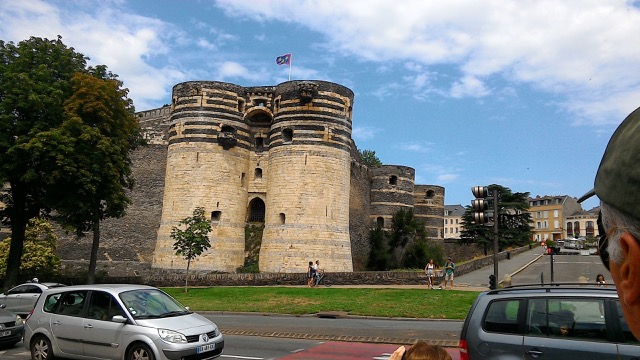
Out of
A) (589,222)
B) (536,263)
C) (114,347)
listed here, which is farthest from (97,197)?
(589,222)

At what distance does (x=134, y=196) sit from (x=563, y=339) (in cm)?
4268

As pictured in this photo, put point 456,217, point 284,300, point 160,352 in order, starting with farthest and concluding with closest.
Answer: point 456,217 < point 284,300 < point 160,352

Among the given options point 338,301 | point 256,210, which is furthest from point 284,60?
point 338,301

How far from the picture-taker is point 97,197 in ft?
90.0

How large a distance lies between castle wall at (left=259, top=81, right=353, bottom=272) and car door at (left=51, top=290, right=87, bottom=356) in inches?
977

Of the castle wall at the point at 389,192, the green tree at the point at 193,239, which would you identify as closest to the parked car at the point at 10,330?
the green tree at the point at 193,239

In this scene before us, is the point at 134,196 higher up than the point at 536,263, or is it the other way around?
the point at 134,196

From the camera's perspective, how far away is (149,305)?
34.5 ft

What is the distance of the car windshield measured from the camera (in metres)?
10.2

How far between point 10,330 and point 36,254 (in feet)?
83.8

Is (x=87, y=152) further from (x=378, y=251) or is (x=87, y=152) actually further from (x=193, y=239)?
(x=378, y=251)

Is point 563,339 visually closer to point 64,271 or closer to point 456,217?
point 64,271

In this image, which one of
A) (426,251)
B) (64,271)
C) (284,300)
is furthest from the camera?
(426,251)

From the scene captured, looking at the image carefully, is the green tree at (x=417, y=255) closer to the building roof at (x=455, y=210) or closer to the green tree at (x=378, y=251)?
the green tree at (x=378, y=251)
